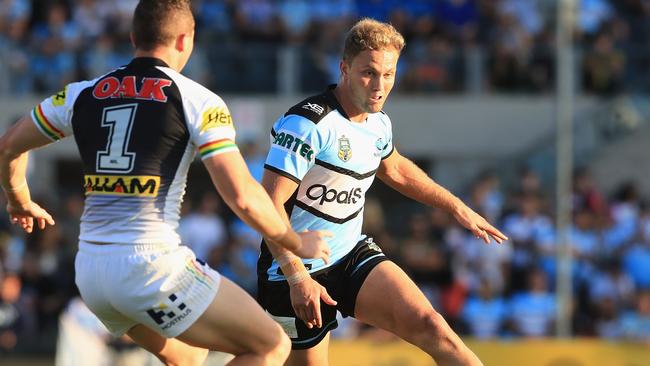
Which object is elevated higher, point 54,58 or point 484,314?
point 54,58

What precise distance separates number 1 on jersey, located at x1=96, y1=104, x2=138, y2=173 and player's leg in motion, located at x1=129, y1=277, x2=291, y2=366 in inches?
29.5

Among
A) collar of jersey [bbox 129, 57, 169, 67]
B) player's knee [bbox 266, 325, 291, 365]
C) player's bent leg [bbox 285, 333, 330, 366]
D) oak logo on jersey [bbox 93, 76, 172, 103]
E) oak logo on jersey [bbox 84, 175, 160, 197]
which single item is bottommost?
player's bent leg [bbox 285, 333, 330, 366]

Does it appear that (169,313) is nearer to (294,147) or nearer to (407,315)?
(294,147)

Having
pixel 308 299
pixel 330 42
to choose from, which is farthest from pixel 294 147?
pixel 330 42

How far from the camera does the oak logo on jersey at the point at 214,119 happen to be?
5.71 meters

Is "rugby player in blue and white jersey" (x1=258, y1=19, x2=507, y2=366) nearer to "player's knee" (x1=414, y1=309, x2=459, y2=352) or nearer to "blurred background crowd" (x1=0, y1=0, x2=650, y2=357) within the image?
"player's knee" (x1=414, y1=309, x2=459, y2=352)

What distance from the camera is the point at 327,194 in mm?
7188

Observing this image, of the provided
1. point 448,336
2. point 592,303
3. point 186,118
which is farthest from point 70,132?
point 592,303

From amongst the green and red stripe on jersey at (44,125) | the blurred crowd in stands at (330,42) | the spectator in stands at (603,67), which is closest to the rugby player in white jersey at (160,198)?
the green and red stripe on jersey at (44,125)

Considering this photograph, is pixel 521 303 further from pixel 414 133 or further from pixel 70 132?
pixel 70 132

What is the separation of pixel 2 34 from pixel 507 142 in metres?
8.52

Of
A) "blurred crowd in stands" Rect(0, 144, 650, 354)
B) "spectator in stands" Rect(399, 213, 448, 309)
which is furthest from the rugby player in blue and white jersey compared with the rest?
"spectator in stands" Rect(399, 213, 448, 309)

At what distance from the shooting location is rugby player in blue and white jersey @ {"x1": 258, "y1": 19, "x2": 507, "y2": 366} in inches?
271

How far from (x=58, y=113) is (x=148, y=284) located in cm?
99
